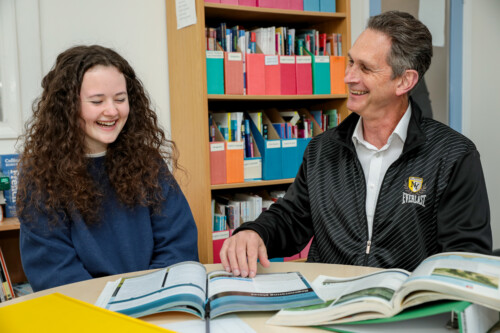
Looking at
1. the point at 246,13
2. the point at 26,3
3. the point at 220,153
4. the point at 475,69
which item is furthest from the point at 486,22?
the point at 26,3

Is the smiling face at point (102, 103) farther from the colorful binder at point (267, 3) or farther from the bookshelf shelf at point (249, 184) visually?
the colorful binder at point (267, 3)

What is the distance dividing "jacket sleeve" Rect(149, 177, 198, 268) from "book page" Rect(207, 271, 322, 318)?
0.54 m

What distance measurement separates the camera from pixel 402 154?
140 centimetres

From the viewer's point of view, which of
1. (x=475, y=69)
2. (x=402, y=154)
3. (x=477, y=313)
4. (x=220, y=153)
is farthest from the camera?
(x=475, y=69)

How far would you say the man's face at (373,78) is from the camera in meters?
1.55

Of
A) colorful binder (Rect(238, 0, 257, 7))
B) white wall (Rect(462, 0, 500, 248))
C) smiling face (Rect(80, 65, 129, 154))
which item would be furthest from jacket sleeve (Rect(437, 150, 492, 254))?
white wall (Rect(462, 0, 500, 248))

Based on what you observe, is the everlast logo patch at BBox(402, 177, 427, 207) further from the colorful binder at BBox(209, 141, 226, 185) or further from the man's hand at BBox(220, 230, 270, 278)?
the colorful binder at BBox(209, 141, 226, 185)

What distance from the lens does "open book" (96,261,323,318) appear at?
0.87 m

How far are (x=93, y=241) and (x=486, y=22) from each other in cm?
312

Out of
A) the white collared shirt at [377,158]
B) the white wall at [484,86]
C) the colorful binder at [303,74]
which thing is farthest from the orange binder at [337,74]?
the white collared shirt at [377,158]

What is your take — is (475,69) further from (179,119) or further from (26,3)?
(26,3)

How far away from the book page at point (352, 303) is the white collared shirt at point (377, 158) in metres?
0.50

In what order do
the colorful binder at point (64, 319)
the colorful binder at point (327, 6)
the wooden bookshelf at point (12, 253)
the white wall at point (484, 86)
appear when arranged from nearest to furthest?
1. the colorful binder at point (64, 319)
2. the wooden bookshelf at point (12, 253)
3. the colorful binder at point (327, 6)
4. the white wall at point (484, 86)

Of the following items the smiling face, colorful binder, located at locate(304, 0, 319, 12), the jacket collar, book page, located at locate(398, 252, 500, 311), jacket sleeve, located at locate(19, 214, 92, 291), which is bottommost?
jacket sleeve, located at locate(19, 214, 92, 291)
